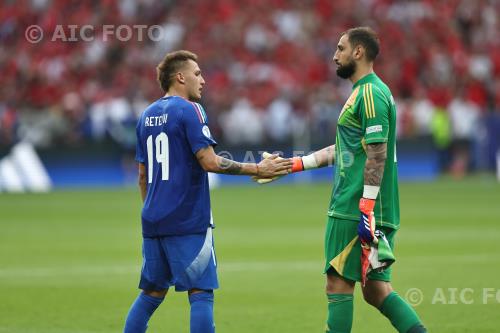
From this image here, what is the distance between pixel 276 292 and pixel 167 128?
4443mm

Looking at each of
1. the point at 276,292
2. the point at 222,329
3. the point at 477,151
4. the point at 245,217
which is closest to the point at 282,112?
the point at 477,151

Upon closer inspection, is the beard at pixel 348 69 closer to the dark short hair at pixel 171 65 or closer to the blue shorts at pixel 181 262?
the dark short hair at pixel 171 65

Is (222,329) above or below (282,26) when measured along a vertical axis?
below

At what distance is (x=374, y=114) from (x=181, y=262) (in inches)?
65.4

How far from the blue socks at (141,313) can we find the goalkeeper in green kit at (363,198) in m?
1.27

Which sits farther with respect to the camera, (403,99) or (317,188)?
(403,99)

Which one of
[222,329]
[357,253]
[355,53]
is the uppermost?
[355,53]

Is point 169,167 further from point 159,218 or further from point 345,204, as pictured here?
point 345,204

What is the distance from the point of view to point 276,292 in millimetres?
11148

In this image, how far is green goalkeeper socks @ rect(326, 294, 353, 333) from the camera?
712 centimetres

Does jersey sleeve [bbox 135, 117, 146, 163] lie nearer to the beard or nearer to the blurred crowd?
the beard

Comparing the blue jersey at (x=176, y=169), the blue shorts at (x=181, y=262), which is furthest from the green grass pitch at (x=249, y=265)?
the blue jersey at (x=176, y=169)

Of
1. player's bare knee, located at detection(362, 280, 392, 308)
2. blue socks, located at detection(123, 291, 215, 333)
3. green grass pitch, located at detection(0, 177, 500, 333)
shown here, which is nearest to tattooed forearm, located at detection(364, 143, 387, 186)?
player's bare knee, located at detection(362, 280, 392, 308)

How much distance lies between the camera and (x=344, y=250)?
7.13 metres
